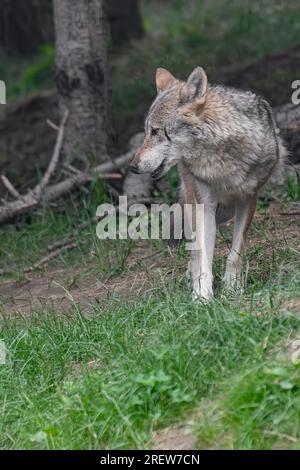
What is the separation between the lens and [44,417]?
4.93m

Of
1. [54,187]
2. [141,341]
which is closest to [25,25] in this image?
[54,187]

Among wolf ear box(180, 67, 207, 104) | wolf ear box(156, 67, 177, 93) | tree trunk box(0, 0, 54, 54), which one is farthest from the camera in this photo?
tree trunk box(0, 0, 54, 54)

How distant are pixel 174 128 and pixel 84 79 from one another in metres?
3.16

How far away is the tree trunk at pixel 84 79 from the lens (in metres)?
8.96

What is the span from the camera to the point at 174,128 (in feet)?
20.0

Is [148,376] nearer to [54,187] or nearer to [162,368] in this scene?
[162,368]

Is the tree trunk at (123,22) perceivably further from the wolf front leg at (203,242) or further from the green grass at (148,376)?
the green grass at (148,376)

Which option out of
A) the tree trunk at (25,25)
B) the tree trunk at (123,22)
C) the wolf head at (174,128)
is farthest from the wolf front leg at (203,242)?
the tree trunk at (123,22)

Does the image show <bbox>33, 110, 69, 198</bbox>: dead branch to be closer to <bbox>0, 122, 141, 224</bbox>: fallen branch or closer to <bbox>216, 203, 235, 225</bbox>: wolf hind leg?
<bbox>0, 122, 141, 224</bbox>: fallen branch

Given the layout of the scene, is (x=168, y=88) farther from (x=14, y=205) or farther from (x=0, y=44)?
(x=0, y=44)

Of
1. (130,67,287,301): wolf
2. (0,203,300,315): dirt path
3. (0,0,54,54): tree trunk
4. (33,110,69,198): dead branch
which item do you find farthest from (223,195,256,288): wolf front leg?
(0,0,54,54): tree trunk

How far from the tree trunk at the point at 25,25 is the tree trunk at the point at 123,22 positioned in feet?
2.73

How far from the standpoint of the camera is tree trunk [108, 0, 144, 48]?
13.2m

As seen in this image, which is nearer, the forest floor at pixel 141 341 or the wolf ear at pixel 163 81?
the forest floor at pixel 141 341
